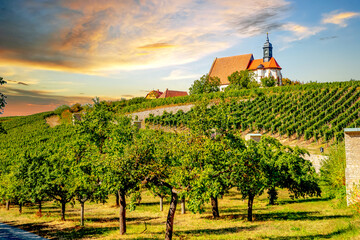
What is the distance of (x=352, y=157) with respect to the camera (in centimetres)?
2086

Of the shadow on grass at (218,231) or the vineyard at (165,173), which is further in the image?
the shadow on grass at (218,231)

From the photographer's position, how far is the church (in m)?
104

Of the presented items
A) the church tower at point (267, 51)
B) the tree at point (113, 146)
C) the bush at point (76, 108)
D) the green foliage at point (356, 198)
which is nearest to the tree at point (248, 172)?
the tree at point (113, 146)

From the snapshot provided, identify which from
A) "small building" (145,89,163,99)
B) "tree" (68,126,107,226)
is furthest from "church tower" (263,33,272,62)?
"tree" (68,126,107,226)

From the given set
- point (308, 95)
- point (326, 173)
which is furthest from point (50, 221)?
point (308, 95)

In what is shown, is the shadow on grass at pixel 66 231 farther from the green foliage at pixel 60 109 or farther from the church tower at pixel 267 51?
the church tower at pixel 267 51

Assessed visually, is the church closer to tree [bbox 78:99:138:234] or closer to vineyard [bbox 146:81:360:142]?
vineyard [bbox 146:81:360:142]

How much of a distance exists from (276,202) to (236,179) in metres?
11.5

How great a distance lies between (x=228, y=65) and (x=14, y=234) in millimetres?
98637

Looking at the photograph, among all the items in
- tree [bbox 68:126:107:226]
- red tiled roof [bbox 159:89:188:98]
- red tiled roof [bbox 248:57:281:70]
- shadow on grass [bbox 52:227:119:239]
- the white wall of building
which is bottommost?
shadow on grass [bbox 52:227:119:239]

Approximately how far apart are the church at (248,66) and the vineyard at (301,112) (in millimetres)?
34059

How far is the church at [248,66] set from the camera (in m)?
104

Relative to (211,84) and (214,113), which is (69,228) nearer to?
(214,113)

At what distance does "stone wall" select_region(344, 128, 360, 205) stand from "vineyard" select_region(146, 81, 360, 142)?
21659 millimetres
